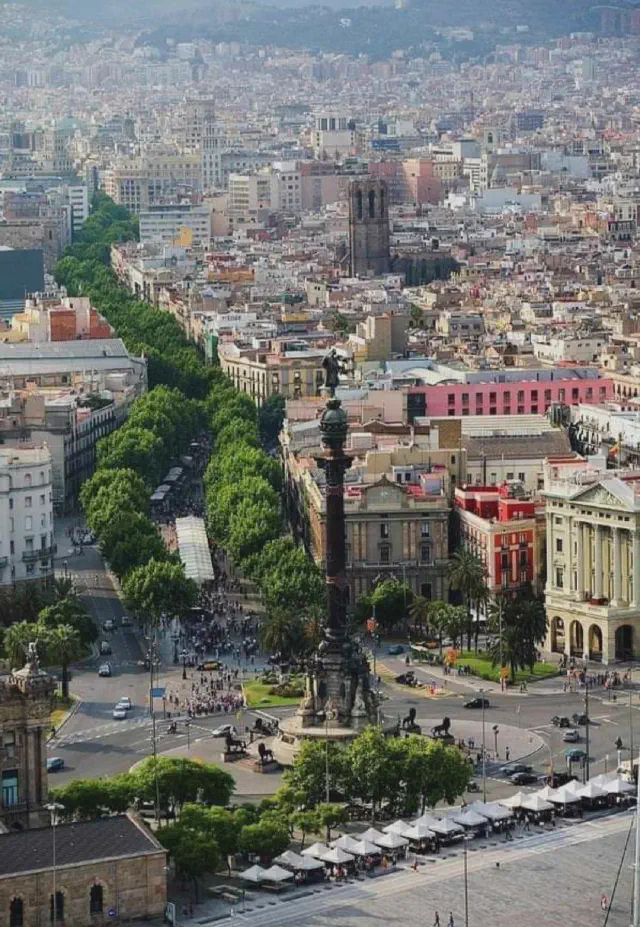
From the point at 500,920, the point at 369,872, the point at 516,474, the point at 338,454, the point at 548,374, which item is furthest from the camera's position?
the point at 548,374

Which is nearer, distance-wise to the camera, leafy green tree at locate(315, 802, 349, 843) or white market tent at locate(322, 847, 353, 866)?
white market tent at locate(322, 847, 353, 866)

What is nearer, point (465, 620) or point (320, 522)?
point (465, 620)

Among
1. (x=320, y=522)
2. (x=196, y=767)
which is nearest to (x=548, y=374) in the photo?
(x=320, y=522)

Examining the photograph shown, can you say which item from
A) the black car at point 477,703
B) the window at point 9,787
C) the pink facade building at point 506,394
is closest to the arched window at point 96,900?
the window at point 9,787

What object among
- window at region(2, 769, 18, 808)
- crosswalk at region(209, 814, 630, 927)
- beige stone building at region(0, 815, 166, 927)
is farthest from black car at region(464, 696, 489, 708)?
beige stone building at region(0, 815, 166, 927)

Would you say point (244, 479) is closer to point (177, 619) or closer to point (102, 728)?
point (177, 619)

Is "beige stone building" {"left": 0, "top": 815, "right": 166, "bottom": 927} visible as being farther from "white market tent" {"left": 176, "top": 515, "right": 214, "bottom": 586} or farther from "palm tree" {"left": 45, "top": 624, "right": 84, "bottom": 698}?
"white market tent" {"left": 176, "top": 515, "right": 214, "bottom": 586}
